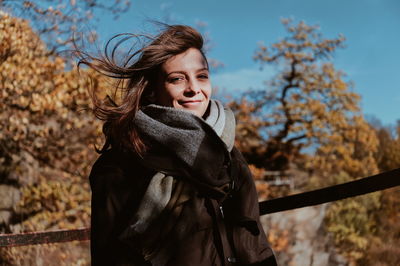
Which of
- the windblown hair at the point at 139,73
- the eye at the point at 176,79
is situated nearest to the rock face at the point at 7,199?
the windblown hair at the point at 139,73

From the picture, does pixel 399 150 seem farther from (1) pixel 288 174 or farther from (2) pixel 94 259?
(2) pixel 94 259

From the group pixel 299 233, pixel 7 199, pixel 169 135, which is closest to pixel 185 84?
pixel 169 135

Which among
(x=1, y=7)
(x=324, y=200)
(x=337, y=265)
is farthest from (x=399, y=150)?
(x=324, y=200)

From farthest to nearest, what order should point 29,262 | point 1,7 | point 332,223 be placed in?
point 332,223 → point 1,7 → point 29,262

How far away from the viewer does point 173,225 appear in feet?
5.07

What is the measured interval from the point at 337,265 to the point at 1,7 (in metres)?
5.20

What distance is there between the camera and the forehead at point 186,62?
181 cm

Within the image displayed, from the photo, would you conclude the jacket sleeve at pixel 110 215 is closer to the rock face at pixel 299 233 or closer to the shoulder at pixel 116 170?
the shoulder at pixel 116 170

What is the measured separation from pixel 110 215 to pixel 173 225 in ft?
0.72

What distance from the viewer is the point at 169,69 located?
1.82 metres

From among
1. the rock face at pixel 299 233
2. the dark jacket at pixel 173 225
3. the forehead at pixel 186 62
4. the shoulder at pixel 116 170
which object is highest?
the forehead at pixel 186 62

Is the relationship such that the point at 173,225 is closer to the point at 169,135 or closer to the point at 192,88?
Answer: the point at 169,135

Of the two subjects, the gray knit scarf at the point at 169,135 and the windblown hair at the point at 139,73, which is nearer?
the gray knit scarf at the point at 169,135

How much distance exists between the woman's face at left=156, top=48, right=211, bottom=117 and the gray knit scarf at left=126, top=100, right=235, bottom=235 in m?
0.07
